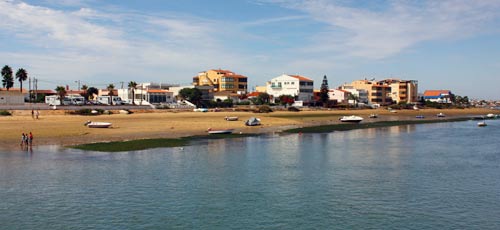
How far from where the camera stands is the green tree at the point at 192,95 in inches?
5197

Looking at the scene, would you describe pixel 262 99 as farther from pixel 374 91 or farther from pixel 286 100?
pixel 374 91

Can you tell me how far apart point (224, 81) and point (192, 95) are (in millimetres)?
37573

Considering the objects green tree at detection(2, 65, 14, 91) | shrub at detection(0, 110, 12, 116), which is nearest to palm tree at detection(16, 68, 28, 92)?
green tree at detection(2, 65, 14, 91)

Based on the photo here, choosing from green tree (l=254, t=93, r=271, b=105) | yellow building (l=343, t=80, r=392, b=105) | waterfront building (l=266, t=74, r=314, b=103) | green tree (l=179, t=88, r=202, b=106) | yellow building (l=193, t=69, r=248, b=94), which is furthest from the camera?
yellow building (l=343, t=80, r=392, b=105)

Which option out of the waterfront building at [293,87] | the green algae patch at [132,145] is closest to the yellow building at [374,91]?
the waterfront building at [293,87]

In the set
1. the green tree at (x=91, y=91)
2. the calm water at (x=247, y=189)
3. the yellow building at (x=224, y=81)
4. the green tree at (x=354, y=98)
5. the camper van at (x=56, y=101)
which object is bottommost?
the calm water at (x=247, y=189)

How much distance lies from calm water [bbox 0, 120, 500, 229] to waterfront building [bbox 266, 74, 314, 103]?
109206mm

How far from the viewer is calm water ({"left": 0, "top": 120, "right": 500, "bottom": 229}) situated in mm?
23250

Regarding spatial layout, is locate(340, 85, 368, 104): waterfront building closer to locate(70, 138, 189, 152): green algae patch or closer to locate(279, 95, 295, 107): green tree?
locate(279, 95, 295, 107): green tree

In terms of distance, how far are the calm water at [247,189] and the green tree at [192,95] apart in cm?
8459

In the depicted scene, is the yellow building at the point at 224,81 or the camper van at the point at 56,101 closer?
the camper van at the point at 56,101

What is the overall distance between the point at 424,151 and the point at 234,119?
43.1m

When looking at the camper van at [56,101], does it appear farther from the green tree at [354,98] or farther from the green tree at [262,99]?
the green tree at [354,98]

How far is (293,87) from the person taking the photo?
158000mm
